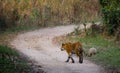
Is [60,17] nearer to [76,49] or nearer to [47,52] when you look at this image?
[47,52]

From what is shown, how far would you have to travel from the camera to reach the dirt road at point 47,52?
15.5 metres

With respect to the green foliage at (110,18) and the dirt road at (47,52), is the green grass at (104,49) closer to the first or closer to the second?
the dirt road at (47,52)

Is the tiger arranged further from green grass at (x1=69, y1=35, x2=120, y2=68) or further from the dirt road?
green grass at (x1=69, y1=35, x2=120, y2=68)

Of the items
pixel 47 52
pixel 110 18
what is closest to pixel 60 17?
pixel 110 18

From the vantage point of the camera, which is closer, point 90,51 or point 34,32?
point 90,51

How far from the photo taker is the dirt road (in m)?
15.5

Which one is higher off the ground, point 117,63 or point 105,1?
point 105,1

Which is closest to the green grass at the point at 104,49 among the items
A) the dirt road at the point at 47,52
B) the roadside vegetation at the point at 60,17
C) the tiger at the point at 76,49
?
the roadside vegetation at the point at 60,17

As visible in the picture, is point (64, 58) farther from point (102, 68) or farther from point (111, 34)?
point (111, 34)

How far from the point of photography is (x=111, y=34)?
26.7 meters

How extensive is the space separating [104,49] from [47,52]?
10.3 ft

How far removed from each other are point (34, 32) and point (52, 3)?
6215 millimetres

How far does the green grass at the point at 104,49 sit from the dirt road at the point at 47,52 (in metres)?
0.71

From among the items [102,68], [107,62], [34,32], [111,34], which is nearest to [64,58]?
[107,62]
